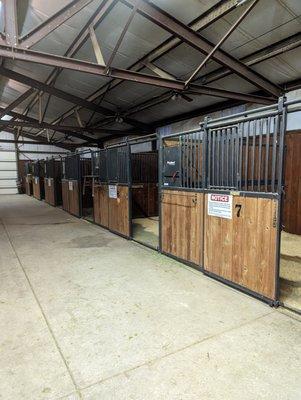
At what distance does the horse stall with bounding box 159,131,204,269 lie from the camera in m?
3.15

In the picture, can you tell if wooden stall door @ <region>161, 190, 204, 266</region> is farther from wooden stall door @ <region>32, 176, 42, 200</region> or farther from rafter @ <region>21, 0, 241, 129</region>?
wooden stall door @ <region>32, 176, 42, 200</region>

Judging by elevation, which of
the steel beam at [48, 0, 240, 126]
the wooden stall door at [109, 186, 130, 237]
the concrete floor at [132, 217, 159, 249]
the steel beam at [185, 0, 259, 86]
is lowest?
the concrete floor at [132, 217, 159, 249]

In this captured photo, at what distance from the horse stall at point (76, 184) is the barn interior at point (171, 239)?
0.32 meters

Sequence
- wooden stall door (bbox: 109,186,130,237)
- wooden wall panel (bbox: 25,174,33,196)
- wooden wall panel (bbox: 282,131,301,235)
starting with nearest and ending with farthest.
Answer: wooden stall door (bbox: 109,186,130,237) < wooden wall panel (bbox: 282,131,301,235) < wooden wall panel (bbox: 25,174,33,196)

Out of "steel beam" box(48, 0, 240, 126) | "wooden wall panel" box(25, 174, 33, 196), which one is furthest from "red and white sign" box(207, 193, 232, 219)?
"wooden wall panel" box(25, 174, 33, 196)

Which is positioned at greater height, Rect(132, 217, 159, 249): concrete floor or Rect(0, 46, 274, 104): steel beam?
Rect(0, 46, 274, 104): steel beam

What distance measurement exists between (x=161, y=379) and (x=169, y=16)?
394 cm

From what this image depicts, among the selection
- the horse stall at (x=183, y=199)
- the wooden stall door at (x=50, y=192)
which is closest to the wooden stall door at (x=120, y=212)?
the horse stall at (x=183, y=199)

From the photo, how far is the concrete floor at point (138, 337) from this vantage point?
146 centimetres

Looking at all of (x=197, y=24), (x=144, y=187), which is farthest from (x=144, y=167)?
(x=197, y=24)

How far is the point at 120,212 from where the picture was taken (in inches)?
190

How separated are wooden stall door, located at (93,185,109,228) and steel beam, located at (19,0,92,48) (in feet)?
8.68

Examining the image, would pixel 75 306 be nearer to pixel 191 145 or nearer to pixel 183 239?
pixel 183 239

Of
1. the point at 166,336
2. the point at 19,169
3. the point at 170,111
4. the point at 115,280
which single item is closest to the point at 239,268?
the point at 166,336
